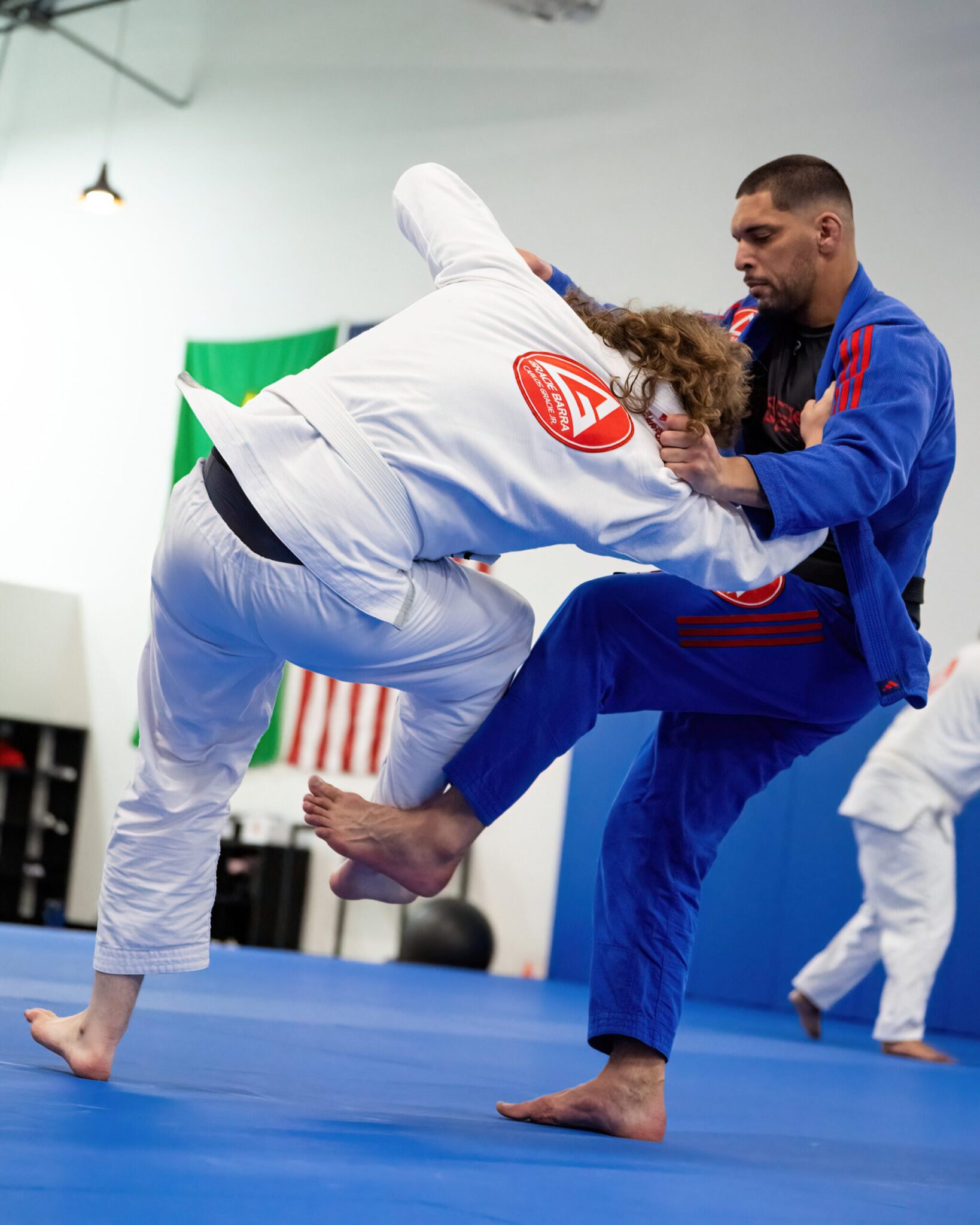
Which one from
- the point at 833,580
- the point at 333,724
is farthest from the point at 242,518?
the point at 333,724

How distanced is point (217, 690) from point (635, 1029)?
0.81 meters

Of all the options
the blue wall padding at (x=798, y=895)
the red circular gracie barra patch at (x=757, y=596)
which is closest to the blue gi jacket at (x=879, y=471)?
the red circular gracie barra patch at (x=757, y=596)

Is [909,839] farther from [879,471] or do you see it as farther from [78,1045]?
[78,1045]

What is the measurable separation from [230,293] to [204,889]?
→ 353 inches

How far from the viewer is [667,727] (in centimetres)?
220

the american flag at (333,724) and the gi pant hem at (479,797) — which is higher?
the gi pant hem at (479,797)

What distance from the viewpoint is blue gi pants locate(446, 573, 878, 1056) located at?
1911mm

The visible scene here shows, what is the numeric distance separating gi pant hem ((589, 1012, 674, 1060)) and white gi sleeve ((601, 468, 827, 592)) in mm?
676

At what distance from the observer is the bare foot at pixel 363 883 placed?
73.7 inches

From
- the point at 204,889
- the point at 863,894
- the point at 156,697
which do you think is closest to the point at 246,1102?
the point at 204,889

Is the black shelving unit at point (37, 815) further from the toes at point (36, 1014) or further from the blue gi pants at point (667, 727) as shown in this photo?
the blue gi pants at point (667, 727)

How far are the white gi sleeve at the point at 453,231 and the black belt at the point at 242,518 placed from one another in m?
0.41

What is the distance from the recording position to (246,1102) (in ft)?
5.85

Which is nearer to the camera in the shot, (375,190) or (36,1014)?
(36,1014)
